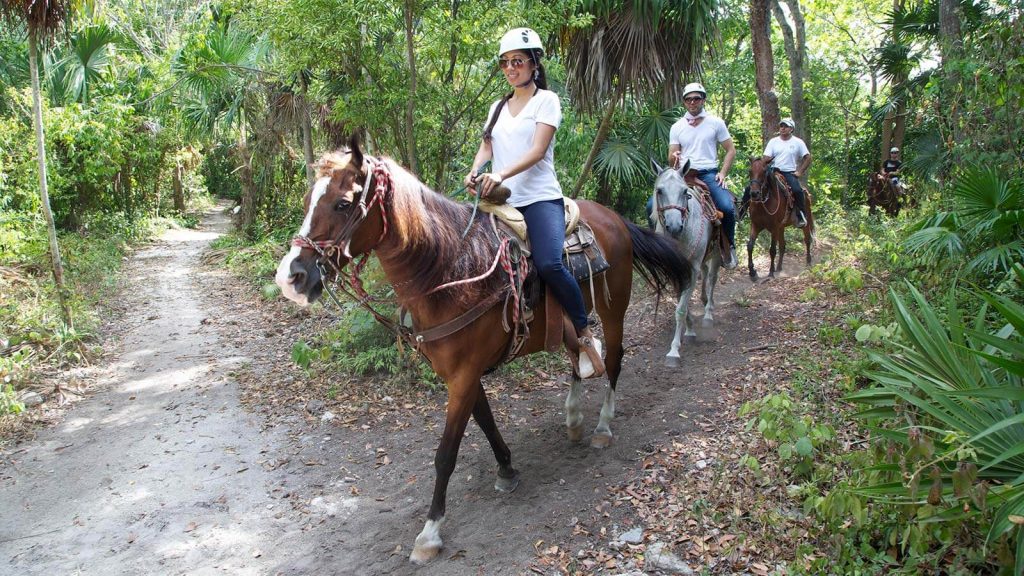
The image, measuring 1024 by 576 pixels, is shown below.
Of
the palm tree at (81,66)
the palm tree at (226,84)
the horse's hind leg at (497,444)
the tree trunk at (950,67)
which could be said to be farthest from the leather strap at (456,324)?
the palm tree at (81,66)

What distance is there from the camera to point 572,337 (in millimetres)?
4355

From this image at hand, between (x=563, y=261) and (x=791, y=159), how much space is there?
26.8ft

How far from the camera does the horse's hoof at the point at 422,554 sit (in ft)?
12.3

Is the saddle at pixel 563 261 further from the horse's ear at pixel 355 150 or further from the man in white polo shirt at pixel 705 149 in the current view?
the man in white polo shirt at pixel 705 149

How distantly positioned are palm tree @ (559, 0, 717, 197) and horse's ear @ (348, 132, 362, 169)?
5.72 meters

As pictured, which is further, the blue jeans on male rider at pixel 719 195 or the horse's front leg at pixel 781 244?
the horse's front leg at pixel 781 244

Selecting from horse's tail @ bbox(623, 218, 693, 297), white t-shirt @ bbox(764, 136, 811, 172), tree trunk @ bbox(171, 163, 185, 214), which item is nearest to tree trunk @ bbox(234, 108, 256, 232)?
tree trunk @ bbox(171, 163, 185, 214)

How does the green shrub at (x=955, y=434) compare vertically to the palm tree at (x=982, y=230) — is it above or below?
below

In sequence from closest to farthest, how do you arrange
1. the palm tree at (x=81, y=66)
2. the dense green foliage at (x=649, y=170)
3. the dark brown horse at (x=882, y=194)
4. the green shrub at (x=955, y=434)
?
the green shrub at (x=955, y=434)
the dense green foliage at (x=649, y=170)
the dark brown horse at (x=882, y=194)
the palm tree at (x=81, y=66)

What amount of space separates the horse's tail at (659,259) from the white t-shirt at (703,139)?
2297 mm

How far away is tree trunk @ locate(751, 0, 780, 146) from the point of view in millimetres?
10391

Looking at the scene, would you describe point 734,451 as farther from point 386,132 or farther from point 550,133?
point 386,132

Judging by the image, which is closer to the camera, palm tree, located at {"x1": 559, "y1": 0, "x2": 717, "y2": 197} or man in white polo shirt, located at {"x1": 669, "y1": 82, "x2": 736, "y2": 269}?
man in white polo shirt, located at {"x1": 669, "y1": 82, "x2": 736, "y2": 269}

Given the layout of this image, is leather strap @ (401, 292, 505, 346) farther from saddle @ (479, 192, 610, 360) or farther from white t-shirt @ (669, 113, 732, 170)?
white t-shirt @ (669, 113, 732, 170)
